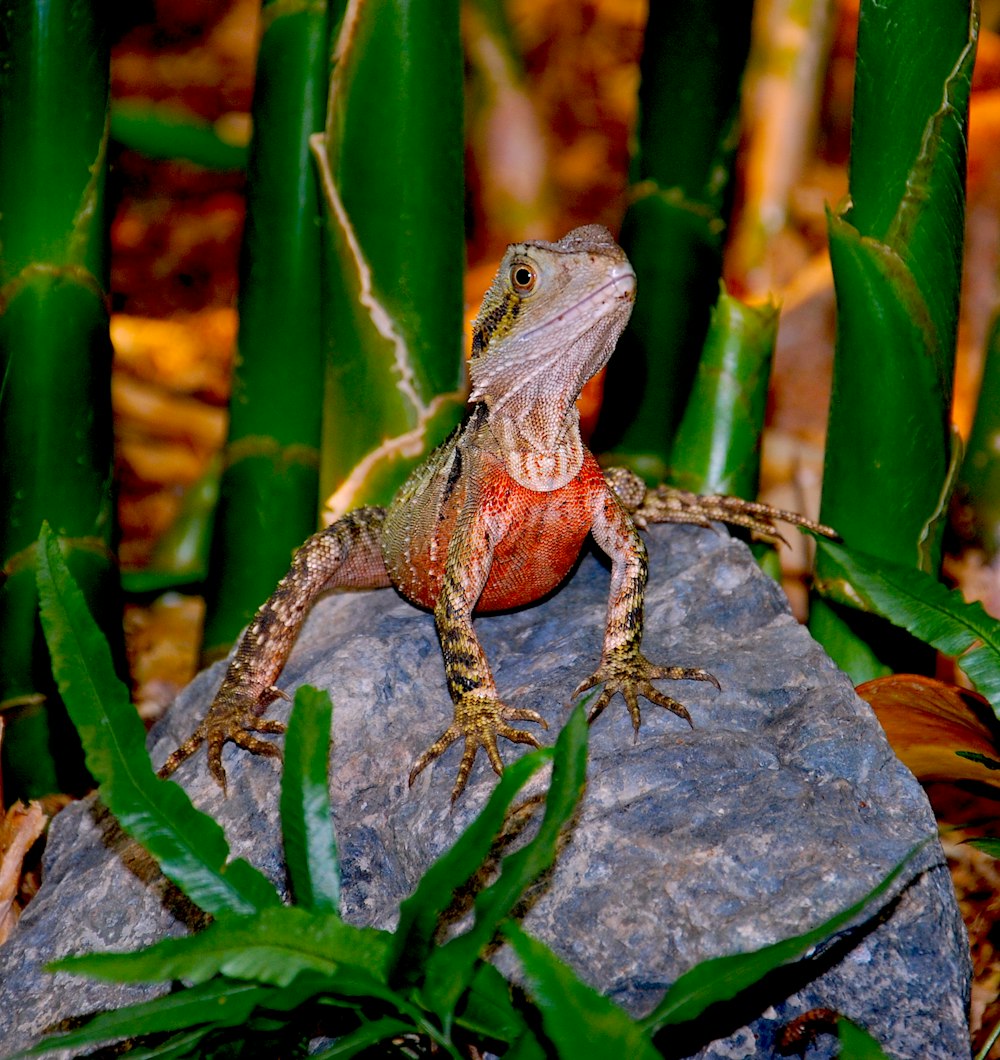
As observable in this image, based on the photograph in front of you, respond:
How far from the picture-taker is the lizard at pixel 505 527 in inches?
115

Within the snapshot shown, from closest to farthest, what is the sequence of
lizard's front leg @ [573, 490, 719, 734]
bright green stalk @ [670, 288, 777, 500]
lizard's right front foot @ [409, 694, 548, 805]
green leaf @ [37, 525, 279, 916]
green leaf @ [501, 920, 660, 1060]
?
green leaf @ [501, 920, 660, 1060] → green leaf @ [37, 525, 279, 916] → lizard's right front foot @ [409, 694, 548, 805] → lizard's front leg @ [573, 490, 719, 734] → bright green stalk @ [670, 288, 777, 500]

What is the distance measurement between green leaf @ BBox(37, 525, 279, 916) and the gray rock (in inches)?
20.8

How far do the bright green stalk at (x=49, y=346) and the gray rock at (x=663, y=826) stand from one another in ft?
1.63

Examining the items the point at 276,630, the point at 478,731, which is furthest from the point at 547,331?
the point at 276,630

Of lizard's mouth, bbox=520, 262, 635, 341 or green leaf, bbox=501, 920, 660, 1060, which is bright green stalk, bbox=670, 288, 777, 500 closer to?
lizard's mouth, bbox=520, 262, 635, 341

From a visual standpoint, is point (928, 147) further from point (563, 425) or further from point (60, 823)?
point (60, 823)

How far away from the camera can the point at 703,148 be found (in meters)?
3.58

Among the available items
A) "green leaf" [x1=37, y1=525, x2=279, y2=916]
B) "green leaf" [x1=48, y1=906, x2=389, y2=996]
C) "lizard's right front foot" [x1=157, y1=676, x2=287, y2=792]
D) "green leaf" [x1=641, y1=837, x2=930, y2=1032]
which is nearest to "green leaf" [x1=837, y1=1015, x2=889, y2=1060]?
"green leaf" [x1=641, y1=837, x2=930, y2=1032]

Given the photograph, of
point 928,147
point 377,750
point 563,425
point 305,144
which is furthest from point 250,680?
point 928,147

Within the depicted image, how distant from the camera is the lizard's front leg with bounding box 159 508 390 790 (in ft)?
9.99

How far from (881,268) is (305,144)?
177 cm

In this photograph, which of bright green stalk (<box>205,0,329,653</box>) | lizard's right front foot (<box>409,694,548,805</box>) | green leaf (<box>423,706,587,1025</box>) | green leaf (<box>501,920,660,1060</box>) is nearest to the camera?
green leaf (<box>501,920,660,1060</box>)

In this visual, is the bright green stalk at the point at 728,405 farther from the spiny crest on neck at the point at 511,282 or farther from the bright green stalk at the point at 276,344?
the bright green stalk at the point at 276,344

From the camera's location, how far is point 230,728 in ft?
9.98
